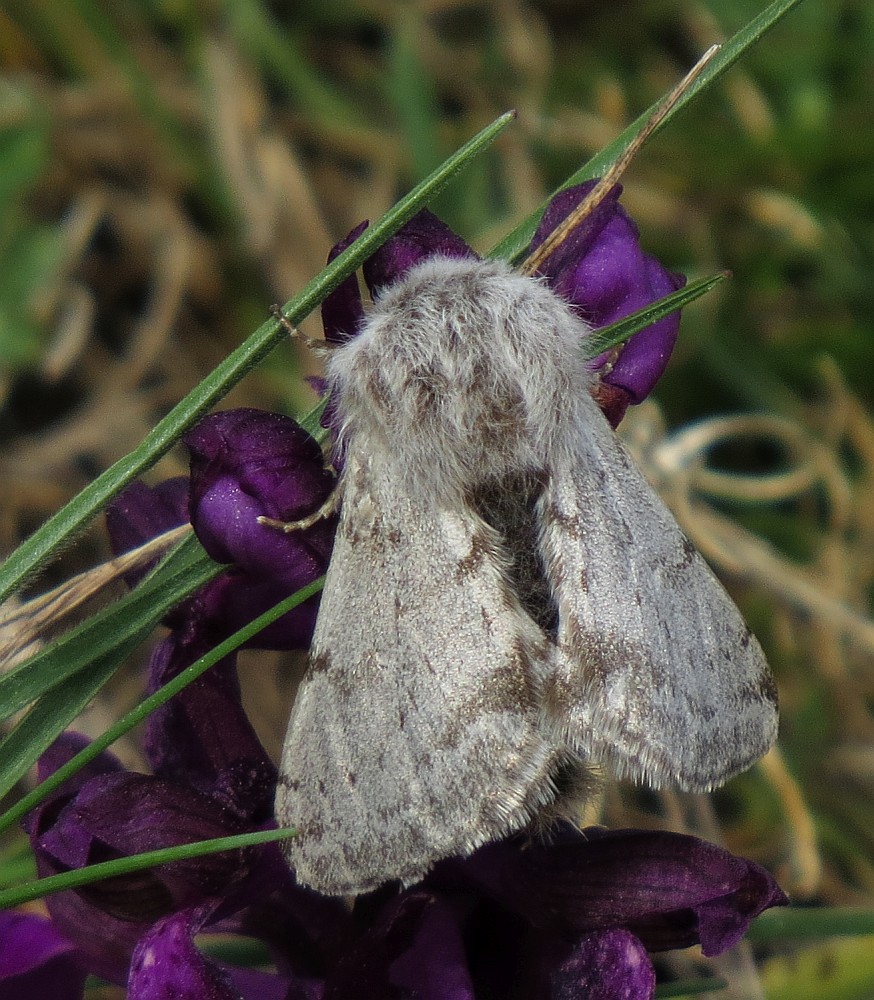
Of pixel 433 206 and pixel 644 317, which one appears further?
pixel 433 206

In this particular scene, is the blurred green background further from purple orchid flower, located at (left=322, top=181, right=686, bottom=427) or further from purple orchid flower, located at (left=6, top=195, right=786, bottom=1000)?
purple orchid flower, located at (left=6, top=195, right=786, bottom=1000)

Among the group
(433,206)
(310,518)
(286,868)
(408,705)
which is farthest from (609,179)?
(433,206)

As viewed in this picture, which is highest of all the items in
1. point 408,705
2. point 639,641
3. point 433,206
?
point 433,206

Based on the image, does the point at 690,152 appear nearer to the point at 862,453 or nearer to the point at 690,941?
the point at 862,453

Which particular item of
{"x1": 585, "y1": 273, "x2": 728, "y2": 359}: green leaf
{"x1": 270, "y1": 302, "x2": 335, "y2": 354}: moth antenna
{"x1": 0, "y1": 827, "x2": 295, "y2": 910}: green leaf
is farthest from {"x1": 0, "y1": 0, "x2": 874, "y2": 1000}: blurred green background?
{"x1": 0, "y1": 827, "x2": 295, "y2": 910}: green leaf

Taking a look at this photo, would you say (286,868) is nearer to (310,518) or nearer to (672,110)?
(310,518)

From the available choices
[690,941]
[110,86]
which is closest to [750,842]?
[690,941]

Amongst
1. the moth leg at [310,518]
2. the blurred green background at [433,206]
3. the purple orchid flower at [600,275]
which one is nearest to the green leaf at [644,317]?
the purple orchid flower at [600,275]
